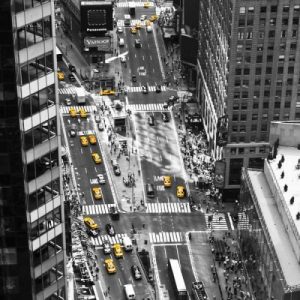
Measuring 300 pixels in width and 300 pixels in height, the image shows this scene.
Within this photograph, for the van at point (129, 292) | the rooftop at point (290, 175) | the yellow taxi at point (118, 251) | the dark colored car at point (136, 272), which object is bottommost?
the van at point (129, 292)

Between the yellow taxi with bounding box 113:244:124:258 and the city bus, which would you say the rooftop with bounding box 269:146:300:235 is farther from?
the yellow taxi with bounding box 113:244:124:258

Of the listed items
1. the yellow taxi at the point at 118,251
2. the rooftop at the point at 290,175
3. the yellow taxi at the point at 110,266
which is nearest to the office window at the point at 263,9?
the rooftop at the point at 290,175

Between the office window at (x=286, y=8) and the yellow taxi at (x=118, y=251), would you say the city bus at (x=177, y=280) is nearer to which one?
the yellow taxi at (x=118, y=251)

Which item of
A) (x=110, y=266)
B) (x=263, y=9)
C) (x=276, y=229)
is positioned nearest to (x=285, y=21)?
(x=263, y=9)

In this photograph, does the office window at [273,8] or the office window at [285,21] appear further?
the office window at [285,21]

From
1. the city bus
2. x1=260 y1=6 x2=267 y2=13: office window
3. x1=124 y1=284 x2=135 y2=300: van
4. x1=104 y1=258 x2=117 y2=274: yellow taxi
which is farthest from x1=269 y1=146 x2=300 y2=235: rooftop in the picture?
x1=104 y1=258 x2=117 y2=274: yellow taxi
